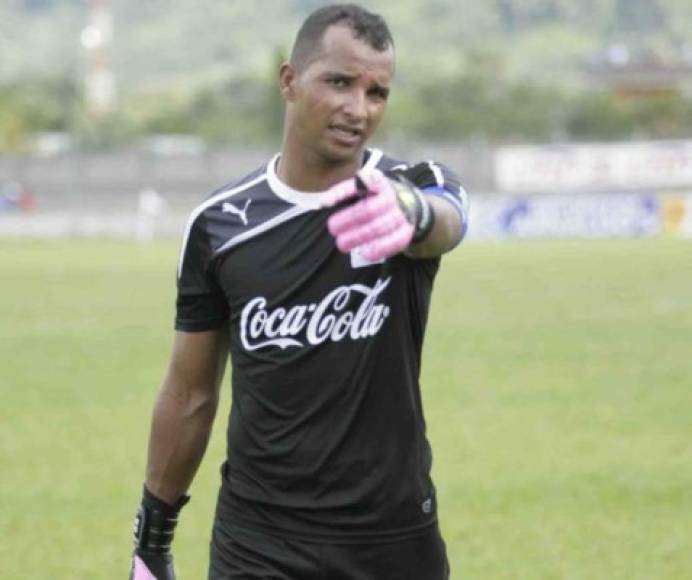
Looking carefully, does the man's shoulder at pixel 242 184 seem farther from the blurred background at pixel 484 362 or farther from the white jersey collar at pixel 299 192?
the blurred background at pixel 484 362

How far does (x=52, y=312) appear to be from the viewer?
87.2ft

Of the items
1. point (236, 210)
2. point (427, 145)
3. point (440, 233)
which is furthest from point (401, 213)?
point (427, 145)

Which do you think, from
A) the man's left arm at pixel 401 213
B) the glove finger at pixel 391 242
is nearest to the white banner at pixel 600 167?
the man's left arm at pixel 401 213

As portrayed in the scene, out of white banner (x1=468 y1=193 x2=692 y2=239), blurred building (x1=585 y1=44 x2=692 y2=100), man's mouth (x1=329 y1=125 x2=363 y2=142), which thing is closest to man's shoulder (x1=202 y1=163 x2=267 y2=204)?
man's mouth (x1=329 y1=125 x2=363 y2=142)

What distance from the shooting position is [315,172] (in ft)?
17.0

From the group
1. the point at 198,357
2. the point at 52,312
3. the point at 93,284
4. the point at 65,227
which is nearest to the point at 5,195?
the point at 65,227

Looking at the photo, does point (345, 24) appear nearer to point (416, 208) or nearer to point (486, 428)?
point (416, 208)

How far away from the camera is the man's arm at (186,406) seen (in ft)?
18.1

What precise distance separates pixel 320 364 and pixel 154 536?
39.2 inches

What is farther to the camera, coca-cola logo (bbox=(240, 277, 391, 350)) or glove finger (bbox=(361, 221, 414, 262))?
coca-cola logo (bbox=(240, 277, 391, 350))

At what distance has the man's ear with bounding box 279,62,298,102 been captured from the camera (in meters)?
5.23

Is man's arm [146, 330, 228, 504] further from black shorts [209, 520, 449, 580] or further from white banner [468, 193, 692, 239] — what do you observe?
white banner [468, 193, 692, 239]

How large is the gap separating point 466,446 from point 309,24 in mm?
9264

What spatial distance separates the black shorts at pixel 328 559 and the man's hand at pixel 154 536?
0.48 meters
